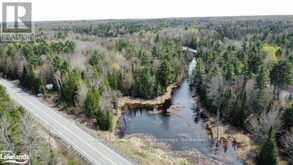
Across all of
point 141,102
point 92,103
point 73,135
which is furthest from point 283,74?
point 73,135

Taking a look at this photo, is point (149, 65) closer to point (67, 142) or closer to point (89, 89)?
point (89, 89)

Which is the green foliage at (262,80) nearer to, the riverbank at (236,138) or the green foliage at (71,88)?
the riverbank at (236,138)

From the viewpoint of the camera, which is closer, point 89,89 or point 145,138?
point 145,138

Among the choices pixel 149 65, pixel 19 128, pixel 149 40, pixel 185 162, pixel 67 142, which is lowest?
pixel 185 162

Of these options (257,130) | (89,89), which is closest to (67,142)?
(89,89)

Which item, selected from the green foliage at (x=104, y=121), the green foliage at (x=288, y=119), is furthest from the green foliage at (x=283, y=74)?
the green foliage at (x=104, y=121)

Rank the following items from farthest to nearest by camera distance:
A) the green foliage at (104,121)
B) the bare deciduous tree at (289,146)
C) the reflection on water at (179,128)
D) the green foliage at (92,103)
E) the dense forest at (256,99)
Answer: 1. the green foliage at (92,103)
2. the green foliage at (104,121)
3. the reflection on water at (179,128)
4. the dense forest at (256,99)
5. the bare deciduous tree at (289,146)

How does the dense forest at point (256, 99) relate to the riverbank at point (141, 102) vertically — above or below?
above
